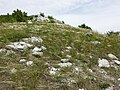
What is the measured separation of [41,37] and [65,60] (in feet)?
7.89

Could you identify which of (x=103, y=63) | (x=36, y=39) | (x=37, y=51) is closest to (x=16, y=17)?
(x=36, y=39)

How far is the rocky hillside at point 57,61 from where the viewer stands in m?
10.2

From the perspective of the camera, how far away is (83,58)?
12078mm

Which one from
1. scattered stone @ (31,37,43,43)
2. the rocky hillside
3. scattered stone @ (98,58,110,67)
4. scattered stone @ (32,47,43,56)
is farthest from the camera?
scattered stone @ (31,37,43,43)

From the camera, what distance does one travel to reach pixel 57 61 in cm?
1156

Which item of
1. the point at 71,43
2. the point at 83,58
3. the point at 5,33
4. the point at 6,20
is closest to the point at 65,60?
the point at 83,58

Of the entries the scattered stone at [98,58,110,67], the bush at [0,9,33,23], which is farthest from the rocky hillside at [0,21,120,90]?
the bush at [0,9,33,23]

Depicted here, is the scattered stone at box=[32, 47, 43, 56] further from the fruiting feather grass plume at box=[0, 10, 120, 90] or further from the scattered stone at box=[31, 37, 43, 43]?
the scattered stone at box=[31, 37, 43, 43]

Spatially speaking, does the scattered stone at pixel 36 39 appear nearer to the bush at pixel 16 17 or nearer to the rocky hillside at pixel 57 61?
the rocky hillside at pixel 57 61

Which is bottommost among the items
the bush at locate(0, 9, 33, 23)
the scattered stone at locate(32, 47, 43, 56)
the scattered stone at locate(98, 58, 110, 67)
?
the scattered stone at locate(98, 58, 110, 67)

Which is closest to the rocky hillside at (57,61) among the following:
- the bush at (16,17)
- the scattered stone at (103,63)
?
the scattered stone at (103,63)

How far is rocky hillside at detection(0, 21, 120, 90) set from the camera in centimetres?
1016

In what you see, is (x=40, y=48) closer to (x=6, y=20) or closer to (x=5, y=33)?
(x=5, y=33)

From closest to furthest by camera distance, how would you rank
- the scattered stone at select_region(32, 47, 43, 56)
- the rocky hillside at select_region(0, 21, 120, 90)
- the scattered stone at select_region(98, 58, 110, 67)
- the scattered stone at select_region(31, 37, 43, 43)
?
the rocky hillside at select_region(0, 21, 120, 90) < the scattered stone at select_region(32, 47, 43, 56) < the scattered stone at select_region(98, 58, 110, 67) < the scattered stone at select_region(31, 37, 43, 43)
